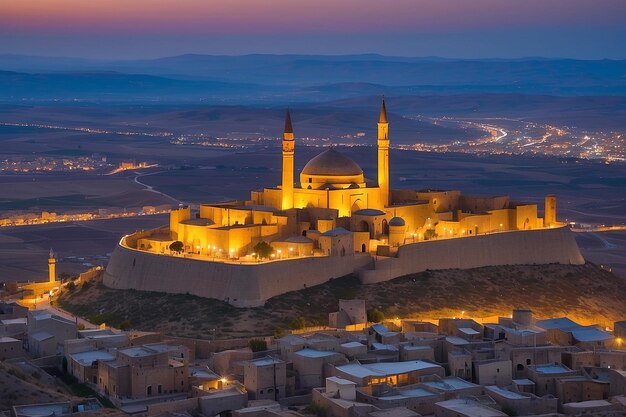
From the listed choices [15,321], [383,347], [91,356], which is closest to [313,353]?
[383,347]

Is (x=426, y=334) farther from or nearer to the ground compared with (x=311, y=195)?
nearer to the ground

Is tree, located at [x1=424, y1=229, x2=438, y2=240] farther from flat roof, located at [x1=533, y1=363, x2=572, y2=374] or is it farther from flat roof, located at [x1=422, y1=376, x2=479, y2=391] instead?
flat roof, located at [x1=422, y1=376, x2=479, y2=391]

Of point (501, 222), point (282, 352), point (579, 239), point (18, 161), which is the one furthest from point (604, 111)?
point (282, 352)

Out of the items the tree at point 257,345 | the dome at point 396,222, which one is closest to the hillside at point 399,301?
the dome at point 396,222

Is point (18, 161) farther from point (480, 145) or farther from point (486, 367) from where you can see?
point (486, 367)

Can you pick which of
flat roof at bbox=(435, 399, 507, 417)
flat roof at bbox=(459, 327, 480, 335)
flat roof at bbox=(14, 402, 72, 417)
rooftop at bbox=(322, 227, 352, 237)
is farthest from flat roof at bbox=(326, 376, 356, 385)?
rooftop at bbox=(322, 227, 352, 237)

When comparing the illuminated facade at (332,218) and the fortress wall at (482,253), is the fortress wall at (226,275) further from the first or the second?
the fortress wall at (482,253)
